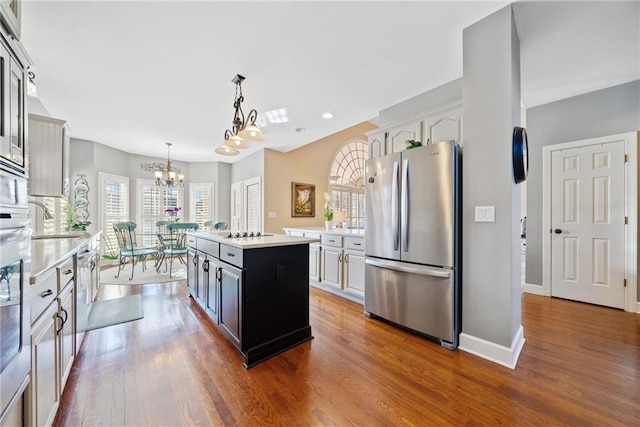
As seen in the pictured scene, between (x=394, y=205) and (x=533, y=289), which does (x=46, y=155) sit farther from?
(x=533, y=289)

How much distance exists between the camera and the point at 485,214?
2119 millimetres

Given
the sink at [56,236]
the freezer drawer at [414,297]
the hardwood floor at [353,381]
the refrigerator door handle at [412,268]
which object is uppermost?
the sink at [56,236]

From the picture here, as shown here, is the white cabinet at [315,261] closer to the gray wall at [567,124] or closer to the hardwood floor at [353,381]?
the hardwood floor at [353,381]

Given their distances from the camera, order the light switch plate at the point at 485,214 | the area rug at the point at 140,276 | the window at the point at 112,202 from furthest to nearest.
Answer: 1. the window at the point at 112,202
2. the area rug at the point at 140,276
3. the light switch plate at the point at 485,214

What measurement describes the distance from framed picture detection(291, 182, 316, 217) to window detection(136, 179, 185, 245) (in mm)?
3283

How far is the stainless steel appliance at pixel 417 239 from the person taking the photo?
2.27 metres

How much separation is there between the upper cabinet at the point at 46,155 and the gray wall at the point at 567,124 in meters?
5.86

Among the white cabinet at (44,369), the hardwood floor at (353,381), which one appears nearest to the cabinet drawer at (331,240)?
the hardwood floor at (353,381)

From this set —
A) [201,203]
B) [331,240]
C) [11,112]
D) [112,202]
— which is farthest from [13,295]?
[201,203]

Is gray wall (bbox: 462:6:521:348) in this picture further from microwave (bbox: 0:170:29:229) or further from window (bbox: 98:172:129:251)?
window (bbox: 98:172:129:251)

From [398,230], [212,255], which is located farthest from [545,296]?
[212,255]

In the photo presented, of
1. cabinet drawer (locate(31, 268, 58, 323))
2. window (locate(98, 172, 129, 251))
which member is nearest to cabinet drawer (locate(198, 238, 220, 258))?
cabinet drawer (locate(31, 268, 58, 323))

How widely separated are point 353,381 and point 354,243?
72.5 inches

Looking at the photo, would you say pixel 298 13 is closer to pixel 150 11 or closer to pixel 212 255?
pixel 150 11
